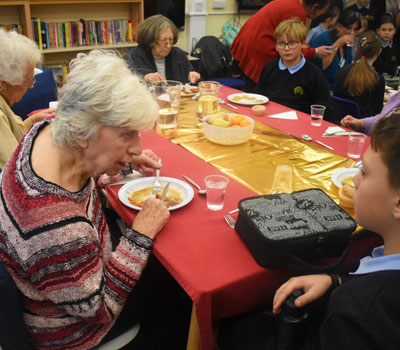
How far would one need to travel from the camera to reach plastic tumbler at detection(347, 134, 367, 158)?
70.3 inches

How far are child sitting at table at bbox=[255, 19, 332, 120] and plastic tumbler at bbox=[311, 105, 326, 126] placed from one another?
2.19ft

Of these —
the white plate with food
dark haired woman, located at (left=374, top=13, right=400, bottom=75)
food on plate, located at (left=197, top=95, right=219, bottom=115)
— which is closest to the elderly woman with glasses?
the white plate with food

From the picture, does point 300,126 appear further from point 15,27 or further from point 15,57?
point 15,27

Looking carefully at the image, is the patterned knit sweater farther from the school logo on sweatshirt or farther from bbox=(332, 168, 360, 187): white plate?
the school logo on sweatshirt

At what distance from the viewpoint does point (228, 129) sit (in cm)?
185

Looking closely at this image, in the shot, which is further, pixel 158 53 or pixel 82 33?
pixel 82 33

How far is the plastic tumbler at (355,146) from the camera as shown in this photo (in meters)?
1.79

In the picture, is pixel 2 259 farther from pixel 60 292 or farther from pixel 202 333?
pixel 202 333

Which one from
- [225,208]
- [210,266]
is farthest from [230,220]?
[210,266]

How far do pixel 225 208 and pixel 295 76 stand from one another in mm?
1921

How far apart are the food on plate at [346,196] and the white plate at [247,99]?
123cm

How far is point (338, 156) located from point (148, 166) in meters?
0.90

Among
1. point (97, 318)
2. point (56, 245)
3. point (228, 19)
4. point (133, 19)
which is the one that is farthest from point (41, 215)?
point (228, 19)

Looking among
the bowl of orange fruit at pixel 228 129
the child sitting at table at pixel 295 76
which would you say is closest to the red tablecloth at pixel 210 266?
the bowl of orange fruit at pixel 228 129
